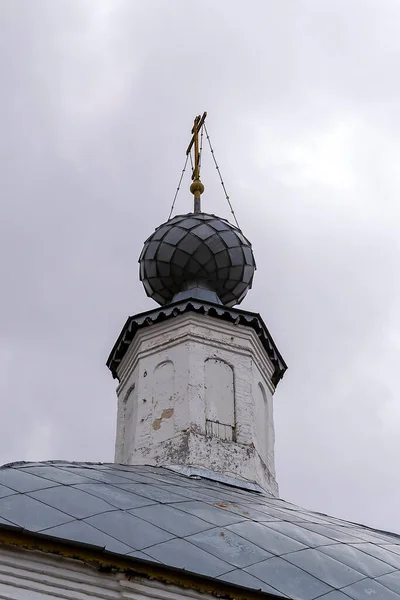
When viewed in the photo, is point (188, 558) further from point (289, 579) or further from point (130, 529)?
point (289, 579)

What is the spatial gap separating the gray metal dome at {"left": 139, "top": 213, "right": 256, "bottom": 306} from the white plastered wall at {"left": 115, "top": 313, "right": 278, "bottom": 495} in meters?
1.00

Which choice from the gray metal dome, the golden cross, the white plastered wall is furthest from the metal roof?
the golden cross

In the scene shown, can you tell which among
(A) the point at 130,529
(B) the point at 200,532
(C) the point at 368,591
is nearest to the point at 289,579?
(C) the point at 368,591

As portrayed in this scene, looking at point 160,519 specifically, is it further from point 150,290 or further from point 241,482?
point 150,290

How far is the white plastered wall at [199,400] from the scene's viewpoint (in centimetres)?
1230

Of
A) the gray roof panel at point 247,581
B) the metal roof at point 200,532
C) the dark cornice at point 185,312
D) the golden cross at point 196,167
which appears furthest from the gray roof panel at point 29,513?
the golden cross at point 196,167

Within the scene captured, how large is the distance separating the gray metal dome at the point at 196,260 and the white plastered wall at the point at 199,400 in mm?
996

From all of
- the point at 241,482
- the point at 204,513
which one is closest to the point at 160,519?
the point at 204,513

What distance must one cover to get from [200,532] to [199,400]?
14.5 ft

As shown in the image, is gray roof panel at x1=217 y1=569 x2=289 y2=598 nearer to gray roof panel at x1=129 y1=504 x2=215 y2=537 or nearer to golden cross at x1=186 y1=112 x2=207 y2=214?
gray roof panel at x1=129 y1=504 x2=215 y2=537

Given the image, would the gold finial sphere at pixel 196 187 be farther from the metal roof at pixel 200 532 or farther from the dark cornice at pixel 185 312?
the metal roof at pixel 200 532

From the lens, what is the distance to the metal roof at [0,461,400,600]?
7.94m

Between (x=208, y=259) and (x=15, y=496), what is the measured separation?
Answer: 6464mm

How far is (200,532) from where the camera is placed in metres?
8.45
